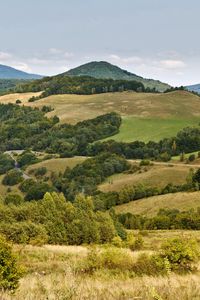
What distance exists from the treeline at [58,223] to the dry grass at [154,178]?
92.2m

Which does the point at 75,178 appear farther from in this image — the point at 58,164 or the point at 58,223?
the point at 58,223

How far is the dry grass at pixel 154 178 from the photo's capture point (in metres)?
151

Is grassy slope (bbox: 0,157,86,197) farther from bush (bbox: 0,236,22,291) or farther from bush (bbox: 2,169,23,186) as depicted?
bush (bbox: 0,236,22,291)

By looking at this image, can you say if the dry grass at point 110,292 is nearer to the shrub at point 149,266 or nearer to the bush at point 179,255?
the shrub at point 149,266

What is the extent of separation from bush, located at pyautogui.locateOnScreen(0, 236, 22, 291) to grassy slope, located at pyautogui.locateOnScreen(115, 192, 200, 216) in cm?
10254

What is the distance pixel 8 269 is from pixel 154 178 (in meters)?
143

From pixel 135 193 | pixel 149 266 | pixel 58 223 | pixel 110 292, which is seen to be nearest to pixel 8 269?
pixel 110 292

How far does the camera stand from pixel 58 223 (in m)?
53.0

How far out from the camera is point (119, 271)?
58.2ft

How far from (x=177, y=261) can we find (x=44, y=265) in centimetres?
742

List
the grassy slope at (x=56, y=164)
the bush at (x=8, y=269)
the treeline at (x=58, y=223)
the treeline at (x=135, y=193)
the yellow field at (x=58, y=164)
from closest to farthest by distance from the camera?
the bush at (x=8, y=269), the treeline at (x=58, y=223), the treeline at (x=135, y=193), the grassy slope at (x=56, y=164), the yellow field at (x=58, y=164)

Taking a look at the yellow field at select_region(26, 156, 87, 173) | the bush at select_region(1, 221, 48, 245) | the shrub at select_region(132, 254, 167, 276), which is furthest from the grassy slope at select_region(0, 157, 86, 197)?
the shrub at select_region(132, 254, 167, 276)

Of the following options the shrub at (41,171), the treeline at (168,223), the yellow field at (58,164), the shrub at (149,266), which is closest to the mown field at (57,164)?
the yellow field at (58,164)

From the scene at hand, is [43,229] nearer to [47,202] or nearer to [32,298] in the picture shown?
[47,202]
